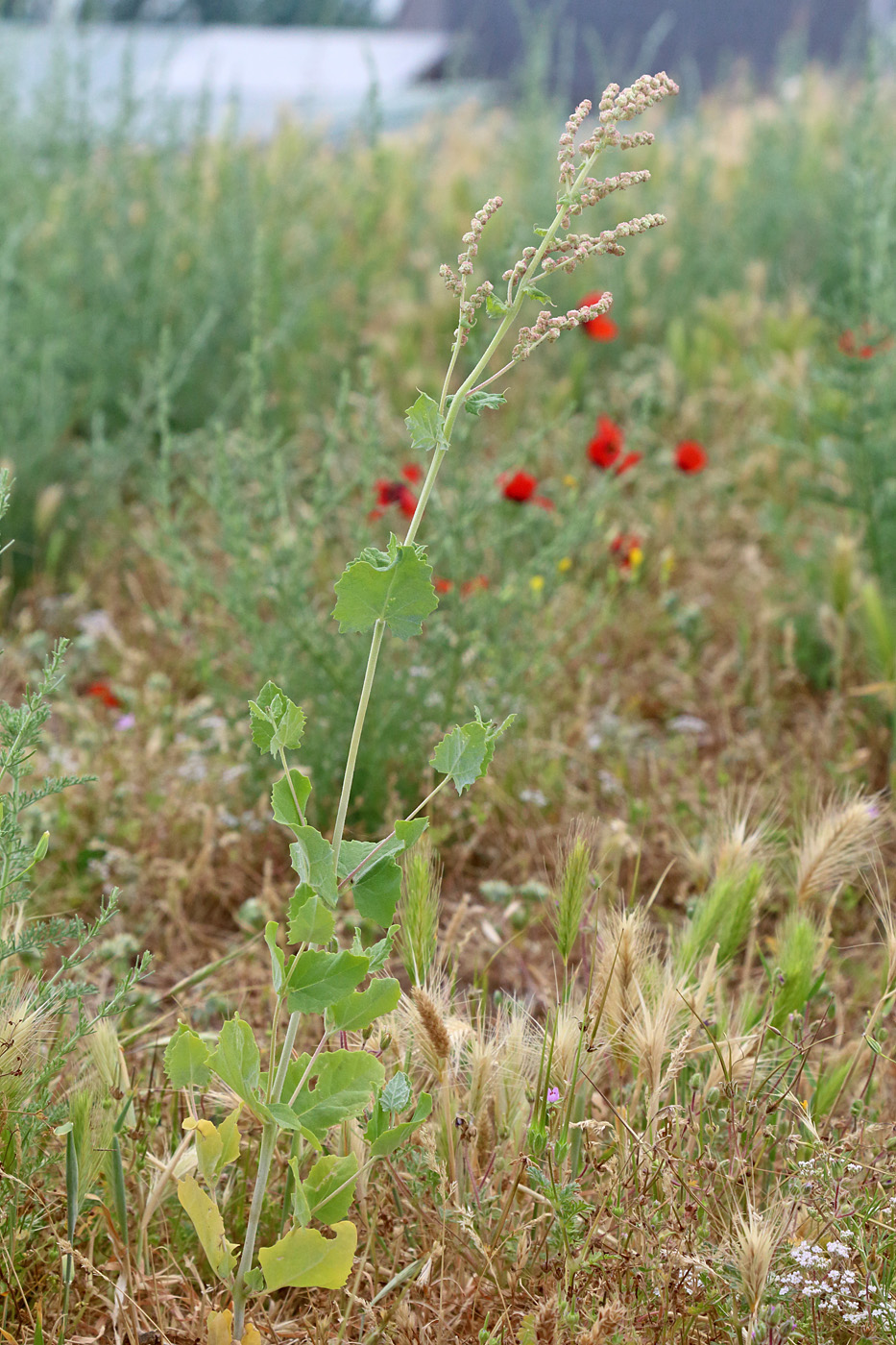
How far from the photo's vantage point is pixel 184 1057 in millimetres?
1059

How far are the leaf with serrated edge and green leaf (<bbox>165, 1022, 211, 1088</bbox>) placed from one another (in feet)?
1.26

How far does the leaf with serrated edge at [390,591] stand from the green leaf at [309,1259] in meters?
0.49

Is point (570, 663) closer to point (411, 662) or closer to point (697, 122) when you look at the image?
point (411, 662)

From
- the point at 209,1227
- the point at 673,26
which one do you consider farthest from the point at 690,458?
the point at 673,26

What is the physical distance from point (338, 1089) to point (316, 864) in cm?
20

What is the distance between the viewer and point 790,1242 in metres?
1.13

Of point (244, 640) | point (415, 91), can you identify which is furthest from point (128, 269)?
point (415, 91)

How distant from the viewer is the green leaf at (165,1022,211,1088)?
1052 millimetres

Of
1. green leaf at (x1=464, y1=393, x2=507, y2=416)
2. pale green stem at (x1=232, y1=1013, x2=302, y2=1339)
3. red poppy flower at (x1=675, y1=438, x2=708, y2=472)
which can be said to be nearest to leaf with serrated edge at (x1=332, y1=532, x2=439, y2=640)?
green leaf at (x1=464, y1=393, x2=507, y2=416)

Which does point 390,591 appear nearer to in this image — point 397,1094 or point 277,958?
point 277,958

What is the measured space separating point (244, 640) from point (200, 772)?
0.41m

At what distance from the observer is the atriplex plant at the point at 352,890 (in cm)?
94

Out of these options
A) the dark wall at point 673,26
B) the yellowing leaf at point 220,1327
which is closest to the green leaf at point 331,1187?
the yellowing leaf at point 220,1327

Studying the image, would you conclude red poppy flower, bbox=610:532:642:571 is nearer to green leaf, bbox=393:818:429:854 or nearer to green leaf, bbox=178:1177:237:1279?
green leaf, bbox=393:818:429:854
